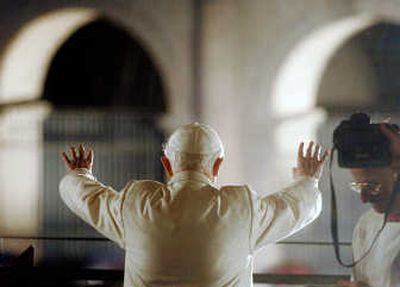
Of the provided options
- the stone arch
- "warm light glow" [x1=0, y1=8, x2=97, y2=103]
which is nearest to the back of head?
the stone arch

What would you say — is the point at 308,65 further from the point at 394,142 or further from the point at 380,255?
the point at 380,255

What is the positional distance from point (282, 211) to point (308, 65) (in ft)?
7.83

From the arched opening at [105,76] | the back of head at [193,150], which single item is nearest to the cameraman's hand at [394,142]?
the back of head at [193,150]

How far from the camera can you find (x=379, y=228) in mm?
2432

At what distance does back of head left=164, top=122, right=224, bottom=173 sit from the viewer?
1.81m

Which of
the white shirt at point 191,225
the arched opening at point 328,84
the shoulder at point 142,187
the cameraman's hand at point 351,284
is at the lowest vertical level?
the cameraman's hand at point 351,284

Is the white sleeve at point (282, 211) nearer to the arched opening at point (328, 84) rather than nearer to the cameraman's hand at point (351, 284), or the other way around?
the cameraman's hand at point (351, 284)

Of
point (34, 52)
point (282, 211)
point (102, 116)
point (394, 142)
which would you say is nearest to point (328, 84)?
point (102, 116)

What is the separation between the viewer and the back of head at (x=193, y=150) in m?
1.81

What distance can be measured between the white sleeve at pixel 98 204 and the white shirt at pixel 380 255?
99cm

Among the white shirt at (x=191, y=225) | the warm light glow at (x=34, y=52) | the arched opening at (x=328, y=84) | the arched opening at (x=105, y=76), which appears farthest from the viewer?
the arched opening at (x=105, y=76)

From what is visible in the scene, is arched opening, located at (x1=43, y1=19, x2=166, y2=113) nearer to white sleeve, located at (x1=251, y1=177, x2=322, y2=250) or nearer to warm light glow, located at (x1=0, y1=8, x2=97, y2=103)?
warm light glow, located at (x1=0, y1=8, x2=97, y2=103)

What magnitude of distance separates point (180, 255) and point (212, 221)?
0.12 m

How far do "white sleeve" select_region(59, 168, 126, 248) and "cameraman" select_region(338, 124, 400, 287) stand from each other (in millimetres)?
996
